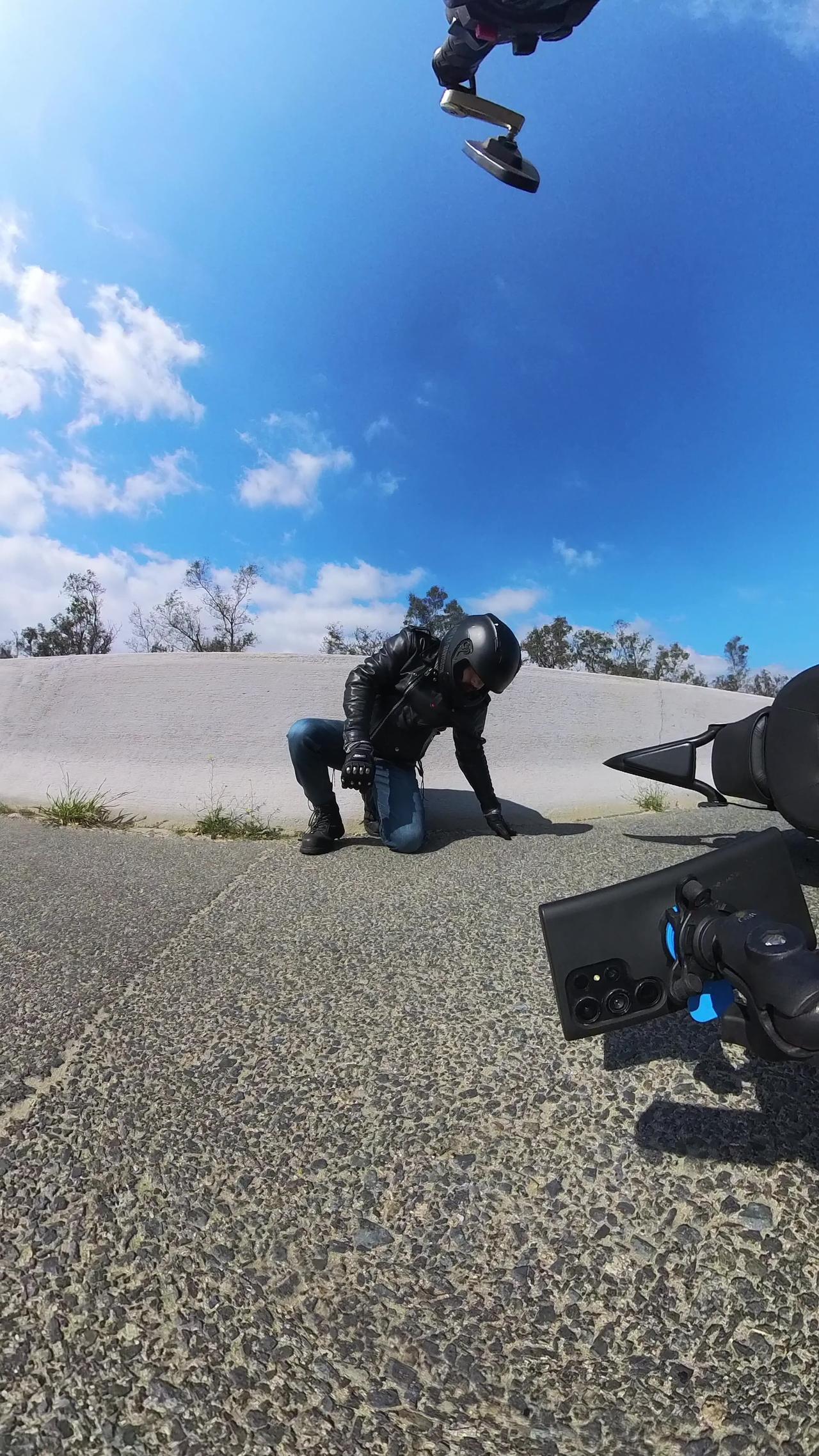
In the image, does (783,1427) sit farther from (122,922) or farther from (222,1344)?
(122,922)

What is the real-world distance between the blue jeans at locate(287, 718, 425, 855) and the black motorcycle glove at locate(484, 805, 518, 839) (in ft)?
1.28

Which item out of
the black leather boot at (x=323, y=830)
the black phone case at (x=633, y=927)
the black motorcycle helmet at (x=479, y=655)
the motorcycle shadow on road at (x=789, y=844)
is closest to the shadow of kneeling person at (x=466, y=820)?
the black leather boot at (x=323, y=830)

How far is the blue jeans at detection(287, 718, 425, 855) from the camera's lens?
12.0ft

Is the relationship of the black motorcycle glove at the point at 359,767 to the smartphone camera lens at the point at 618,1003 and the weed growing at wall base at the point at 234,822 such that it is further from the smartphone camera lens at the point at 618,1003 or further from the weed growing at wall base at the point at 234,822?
the smartphone camera lens at the point at 618,1003

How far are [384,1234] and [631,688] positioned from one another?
503 cm

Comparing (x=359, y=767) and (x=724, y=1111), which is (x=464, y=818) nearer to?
(x=359, y=767)

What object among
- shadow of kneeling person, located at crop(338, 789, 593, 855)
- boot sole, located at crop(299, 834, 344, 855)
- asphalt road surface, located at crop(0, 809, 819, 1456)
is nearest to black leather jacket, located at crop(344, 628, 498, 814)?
shadow of kneeling person, located at crop(338, 789, 593, 855)

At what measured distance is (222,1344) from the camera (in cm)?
80

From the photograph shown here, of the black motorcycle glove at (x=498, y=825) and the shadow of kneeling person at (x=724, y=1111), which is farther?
the black motorcycle glove at (x=498, y=825)

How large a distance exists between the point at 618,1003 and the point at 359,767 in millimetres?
2329

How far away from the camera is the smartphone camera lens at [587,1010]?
40.0 inches

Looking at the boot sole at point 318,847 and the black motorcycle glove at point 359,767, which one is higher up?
the black motorcycle glove at point 359,767

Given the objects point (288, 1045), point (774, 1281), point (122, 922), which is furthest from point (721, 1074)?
point (122, 922)

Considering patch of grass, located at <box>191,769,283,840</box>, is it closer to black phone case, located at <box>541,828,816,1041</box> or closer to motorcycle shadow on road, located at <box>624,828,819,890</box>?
motorcycle shadow on road, located at <box>624,828,819,890</box>
